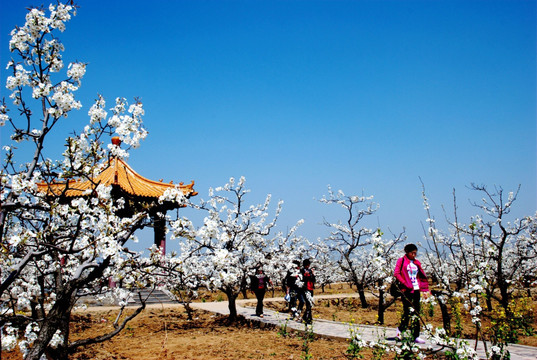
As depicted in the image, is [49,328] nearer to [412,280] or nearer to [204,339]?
[204,339]

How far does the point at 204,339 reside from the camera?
8.59 metres

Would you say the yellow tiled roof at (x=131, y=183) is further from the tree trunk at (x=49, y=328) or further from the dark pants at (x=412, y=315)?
the tree trunk at (x=49, y=328)

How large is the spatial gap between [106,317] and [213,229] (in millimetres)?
8381

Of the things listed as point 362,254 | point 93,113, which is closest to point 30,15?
point 93,113

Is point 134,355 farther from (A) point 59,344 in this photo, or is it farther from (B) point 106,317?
(B) point 106,317

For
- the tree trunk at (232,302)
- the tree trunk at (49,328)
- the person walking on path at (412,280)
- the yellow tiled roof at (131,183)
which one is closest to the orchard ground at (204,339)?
the tree trunk at (232,302)

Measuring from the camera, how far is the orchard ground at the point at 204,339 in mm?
7125

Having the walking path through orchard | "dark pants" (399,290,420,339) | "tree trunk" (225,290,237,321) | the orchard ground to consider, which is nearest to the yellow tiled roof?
the orchard ground

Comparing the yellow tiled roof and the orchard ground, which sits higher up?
the yellow tiled roof

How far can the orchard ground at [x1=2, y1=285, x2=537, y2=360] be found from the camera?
712 cm

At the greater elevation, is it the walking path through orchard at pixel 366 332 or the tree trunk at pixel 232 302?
the tree trunk at pixel 232 302

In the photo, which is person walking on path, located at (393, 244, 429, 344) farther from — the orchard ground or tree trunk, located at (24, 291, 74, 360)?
→ tree trunk, located at (24, 291, 74, 360)

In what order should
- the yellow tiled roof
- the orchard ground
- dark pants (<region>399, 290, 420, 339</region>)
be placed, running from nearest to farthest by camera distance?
dark pants (<region>399, 290, 420, 339</region>) → the orchard ground → the yellow tiled roof

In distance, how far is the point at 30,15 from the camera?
13.8 feet
